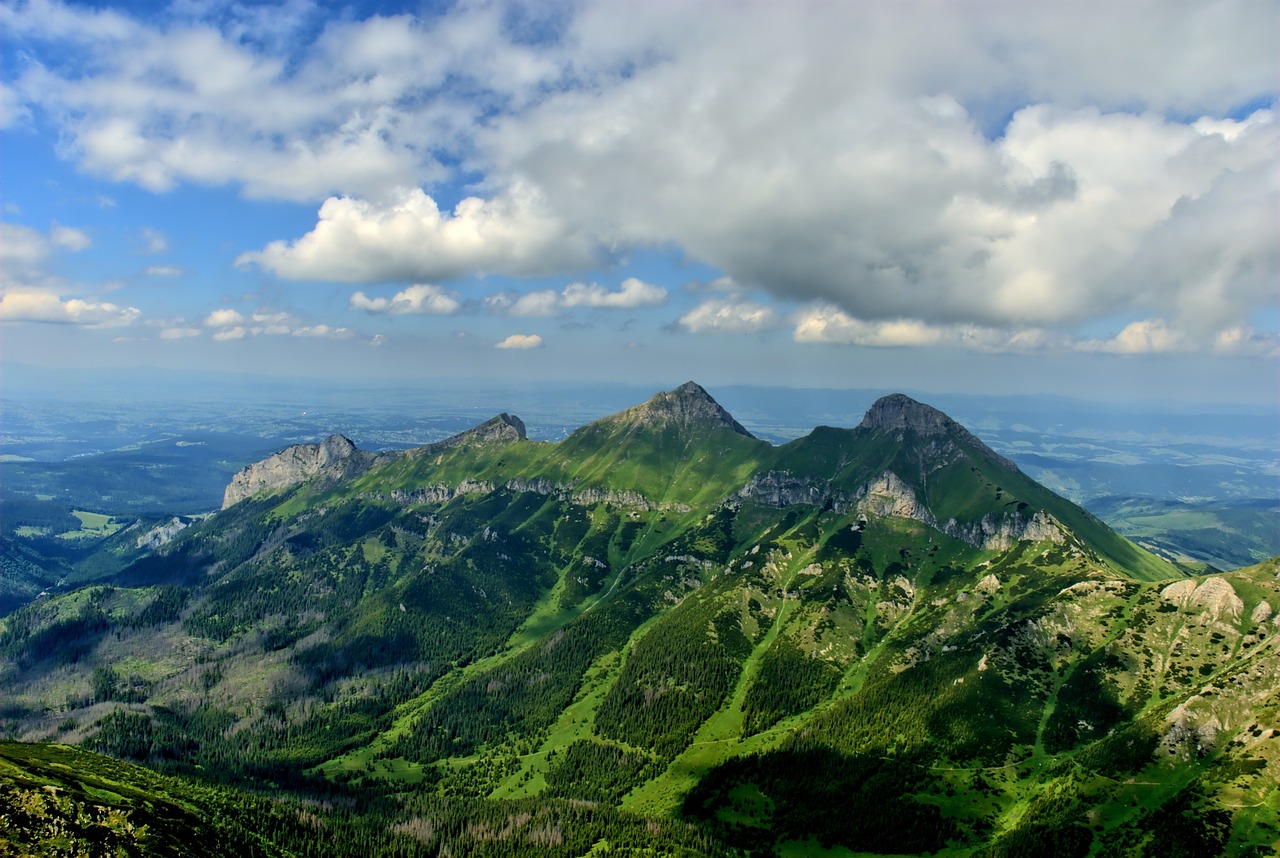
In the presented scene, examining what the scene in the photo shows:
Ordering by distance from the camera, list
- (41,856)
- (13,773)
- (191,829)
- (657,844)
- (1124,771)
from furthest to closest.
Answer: (657,844)
(1124,771)
(191,829)
(13,773)
(41,856)

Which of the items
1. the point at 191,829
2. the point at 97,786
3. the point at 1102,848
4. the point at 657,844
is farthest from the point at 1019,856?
the point at 97,786

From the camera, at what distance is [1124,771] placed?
18238cm

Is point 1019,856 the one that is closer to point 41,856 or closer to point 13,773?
point 41,856

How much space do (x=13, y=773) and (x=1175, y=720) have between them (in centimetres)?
28464

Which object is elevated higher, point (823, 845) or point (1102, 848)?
point (1102, 848)

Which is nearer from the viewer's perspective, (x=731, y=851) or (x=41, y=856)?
(x=41, y=856)

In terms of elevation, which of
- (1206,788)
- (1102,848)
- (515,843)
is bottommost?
(515,843)

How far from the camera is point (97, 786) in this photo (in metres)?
158

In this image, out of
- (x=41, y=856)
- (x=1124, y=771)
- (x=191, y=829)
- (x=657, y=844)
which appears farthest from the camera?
(x=657, y=844)

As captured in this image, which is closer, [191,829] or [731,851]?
[191,829]

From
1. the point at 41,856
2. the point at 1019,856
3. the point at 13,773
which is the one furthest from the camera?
the point at 1019,856

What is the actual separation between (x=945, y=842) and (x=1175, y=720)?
71.8 meters

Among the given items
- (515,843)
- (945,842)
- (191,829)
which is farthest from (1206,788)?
(191,829)

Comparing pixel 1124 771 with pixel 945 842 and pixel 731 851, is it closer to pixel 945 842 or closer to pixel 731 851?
pixel 945 842
